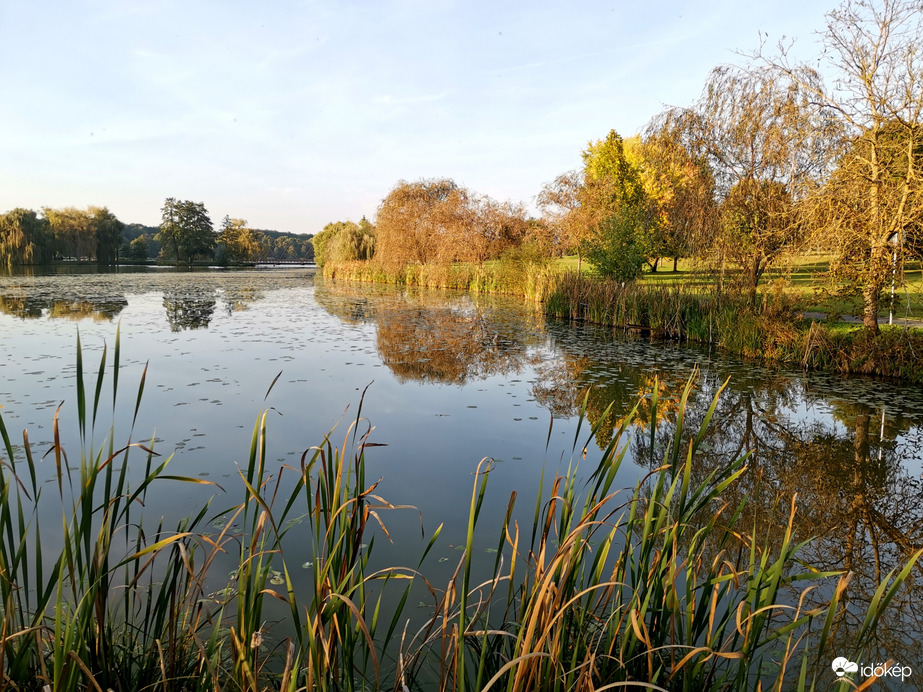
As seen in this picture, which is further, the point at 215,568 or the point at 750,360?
the point at 750,360

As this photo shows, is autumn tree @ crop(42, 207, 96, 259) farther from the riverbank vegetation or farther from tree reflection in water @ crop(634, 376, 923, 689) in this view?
tree reflection in water @ crop(634, 376, 923, 689)

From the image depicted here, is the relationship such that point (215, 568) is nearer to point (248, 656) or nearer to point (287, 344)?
point (248, 656)

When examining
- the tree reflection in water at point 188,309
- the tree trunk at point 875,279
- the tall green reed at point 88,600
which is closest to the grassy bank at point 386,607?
the tall green reed at point 88,600

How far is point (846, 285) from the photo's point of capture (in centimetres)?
1004

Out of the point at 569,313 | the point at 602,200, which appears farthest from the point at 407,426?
the point at 602,200

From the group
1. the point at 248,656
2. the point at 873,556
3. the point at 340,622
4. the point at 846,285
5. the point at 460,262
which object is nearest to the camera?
the point at 248,656

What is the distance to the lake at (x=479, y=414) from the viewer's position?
15.2 feet

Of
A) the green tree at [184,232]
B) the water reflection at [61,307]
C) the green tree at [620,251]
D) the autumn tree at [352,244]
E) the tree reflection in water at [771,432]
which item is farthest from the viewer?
the green tree at [184,232]

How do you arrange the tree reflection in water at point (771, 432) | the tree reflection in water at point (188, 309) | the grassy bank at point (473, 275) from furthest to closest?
the grassy bank at point (473, 275) < the tree reflection in water at point (188, 309) < the tree reflection in water at point (771, 432)

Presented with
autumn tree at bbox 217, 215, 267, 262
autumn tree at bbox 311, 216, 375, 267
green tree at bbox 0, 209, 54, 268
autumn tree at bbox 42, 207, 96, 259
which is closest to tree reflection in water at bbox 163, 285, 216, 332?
autumn tree at bbox 311, 216, 375, 267

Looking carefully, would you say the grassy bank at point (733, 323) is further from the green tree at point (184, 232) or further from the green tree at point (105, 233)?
the green tree at point (184, 232)

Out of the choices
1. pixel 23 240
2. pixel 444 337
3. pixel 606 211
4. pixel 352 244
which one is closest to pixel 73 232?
pixel 23 240

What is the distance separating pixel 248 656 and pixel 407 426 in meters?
5.25

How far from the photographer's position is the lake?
4633mm
